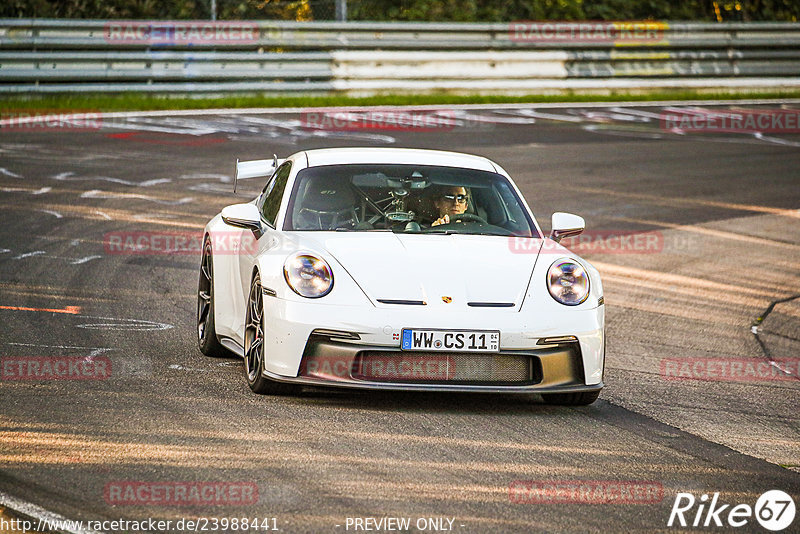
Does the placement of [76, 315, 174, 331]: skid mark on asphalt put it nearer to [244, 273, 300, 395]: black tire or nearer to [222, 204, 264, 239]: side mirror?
[222, 204, 264, 239]: side mirror

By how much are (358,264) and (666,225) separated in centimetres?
781

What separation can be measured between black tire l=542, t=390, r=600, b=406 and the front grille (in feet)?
1.67

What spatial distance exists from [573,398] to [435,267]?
991mm

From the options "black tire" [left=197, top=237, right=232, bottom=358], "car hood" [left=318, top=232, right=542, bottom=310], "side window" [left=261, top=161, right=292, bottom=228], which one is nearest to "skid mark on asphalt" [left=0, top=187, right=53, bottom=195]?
"black tire" [left=197, top=237, right=232, bottom=358]

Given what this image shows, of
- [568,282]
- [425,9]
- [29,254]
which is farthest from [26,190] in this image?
[425,9]

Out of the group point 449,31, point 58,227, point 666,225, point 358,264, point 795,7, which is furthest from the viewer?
point 795,7

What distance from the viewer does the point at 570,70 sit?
24.8m

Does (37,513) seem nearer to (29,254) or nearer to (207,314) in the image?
(207,314)

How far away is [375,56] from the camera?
2314 cm

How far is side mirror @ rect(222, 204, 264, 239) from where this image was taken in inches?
293

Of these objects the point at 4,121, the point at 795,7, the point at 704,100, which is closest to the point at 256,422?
the point at 4,121

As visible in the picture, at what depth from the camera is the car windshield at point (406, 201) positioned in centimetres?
739

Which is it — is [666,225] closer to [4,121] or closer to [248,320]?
[248,320]

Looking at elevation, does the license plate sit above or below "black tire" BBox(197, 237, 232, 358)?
above
